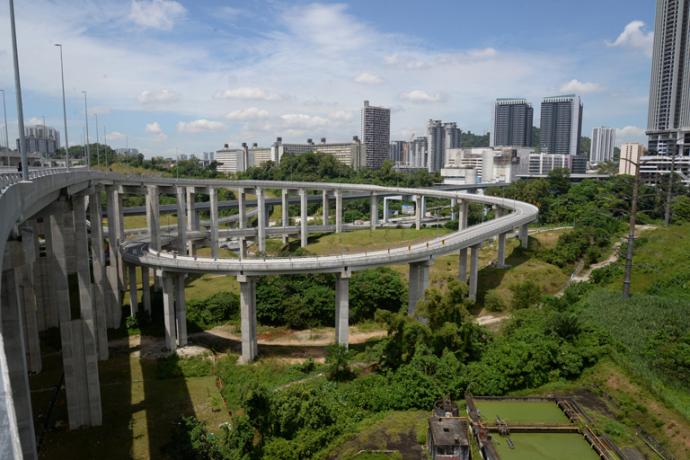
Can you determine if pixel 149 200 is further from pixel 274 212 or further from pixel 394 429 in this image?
pixel 274 212

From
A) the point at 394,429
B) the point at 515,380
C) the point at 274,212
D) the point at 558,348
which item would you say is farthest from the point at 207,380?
the point at 274,212

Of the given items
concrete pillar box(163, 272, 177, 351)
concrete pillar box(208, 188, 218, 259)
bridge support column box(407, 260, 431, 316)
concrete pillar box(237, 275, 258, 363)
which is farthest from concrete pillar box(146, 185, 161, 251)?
bridge support column box(407, 260, 431, 316)

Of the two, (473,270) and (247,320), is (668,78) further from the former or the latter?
(247,320)

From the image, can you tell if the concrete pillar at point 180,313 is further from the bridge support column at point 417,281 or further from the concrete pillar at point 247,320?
the bridge support column at point 417,281

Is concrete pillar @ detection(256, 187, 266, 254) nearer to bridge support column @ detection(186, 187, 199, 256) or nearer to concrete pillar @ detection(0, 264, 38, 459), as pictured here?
bridge support column @ detection(186, 187, 199, 256)

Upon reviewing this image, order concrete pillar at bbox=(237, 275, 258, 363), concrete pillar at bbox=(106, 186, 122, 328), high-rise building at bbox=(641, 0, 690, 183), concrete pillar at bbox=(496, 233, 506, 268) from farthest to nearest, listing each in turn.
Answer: high-rise building at bbox=(641, 0, 690, 183)
concrete pillar at bbox=(496, 233, 506, 268)
concrete pillar at bbox=(106, 186, 122, 328)
concrete pillar at bbox=(237, 275, 258, 363)

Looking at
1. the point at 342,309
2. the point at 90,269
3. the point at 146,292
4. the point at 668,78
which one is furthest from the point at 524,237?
the point at 668,78
